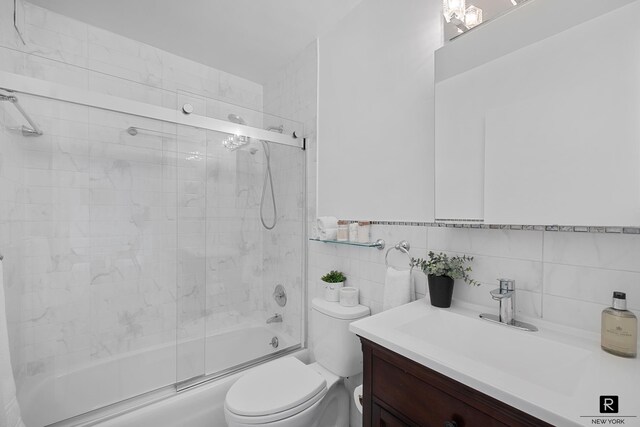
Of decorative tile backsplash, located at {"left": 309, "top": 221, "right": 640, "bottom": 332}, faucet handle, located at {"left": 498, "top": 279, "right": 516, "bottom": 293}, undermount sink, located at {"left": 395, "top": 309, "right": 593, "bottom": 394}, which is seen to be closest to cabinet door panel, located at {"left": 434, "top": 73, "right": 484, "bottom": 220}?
decorative tile backsplash, located at {"left": 309, "top": 221, "right": 640, "bottom": 332}

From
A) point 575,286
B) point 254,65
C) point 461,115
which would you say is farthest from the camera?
point 254,65

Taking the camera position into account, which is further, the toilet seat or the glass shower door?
the glass shower door

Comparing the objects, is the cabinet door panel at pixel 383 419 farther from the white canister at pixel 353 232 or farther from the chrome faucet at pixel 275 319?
the chrome faucet at pixel 275 319

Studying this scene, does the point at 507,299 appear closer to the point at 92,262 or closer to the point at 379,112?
the point at 379,112

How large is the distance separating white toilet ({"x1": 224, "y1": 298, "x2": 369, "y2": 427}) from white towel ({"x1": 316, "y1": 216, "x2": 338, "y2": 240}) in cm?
40

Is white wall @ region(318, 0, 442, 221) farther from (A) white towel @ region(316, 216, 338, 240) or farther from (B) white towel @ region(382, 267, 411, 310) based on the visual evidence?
(B) white towel @ region(382, 267, 411, 310)

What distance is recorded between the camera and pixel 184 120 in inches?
63.9

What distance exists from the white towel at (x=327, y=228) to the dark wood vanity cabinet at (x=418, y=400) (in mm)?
818

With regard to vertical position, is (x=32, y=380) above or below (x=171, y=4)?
below

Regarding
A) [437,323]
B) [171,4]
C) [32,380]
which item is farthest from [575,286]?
[32,380]

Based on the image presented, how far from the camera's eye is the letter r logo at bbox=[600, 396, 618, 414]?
575 millimetres

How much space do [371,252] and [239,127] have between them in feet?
3.76

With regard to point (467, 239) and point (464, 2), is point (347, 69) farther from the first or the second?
point (467, 239)

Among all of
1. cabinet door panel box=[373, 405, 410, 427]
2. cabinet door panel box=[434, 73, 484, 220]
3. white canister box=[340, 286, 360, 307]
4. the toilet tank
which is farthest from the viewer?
white canister box=[340, 286, 360, 307]
